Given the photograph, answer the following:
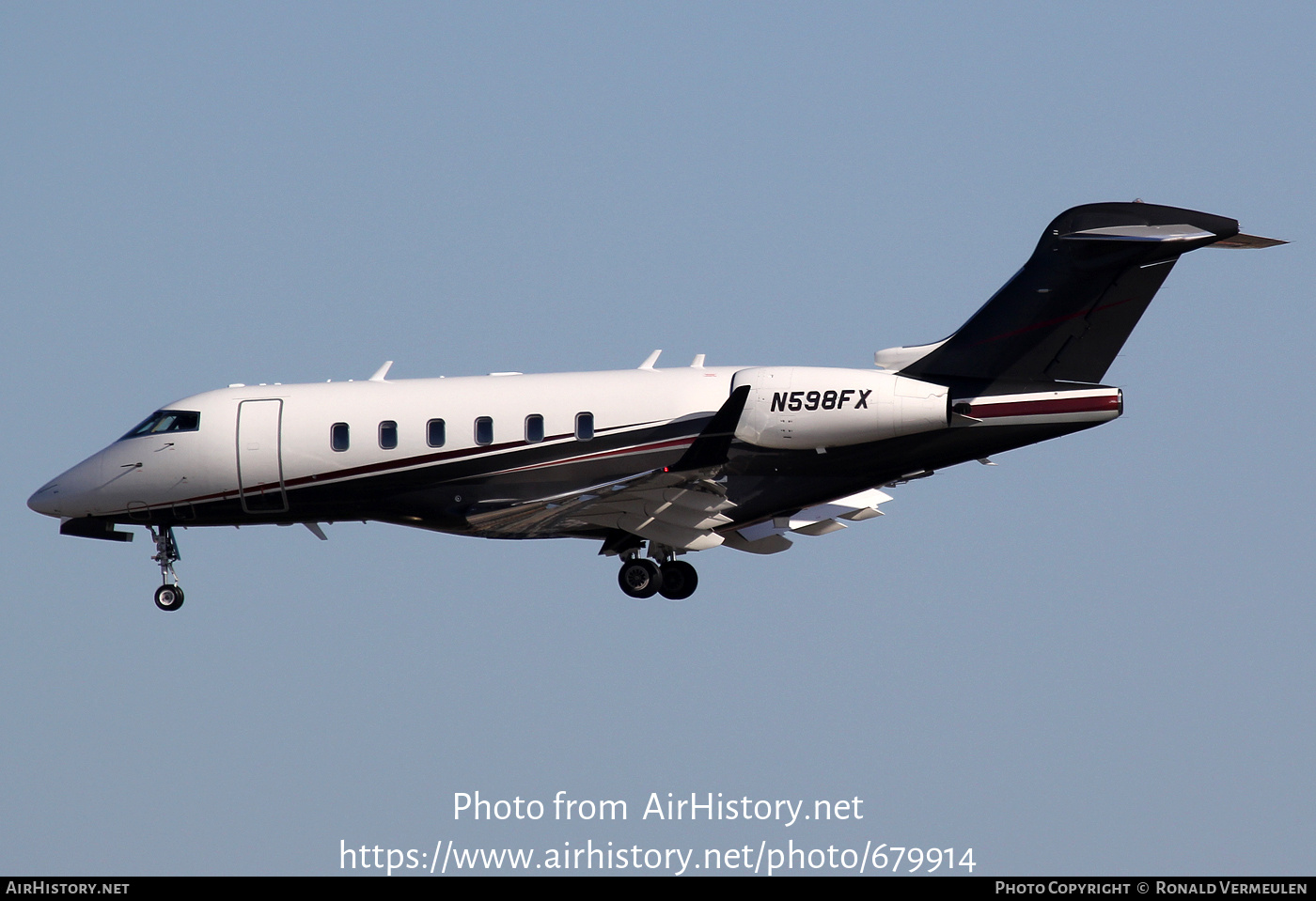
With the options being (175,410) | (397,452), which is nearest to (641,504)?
(397,452)

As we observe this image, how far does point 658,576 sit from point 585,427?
109 inches

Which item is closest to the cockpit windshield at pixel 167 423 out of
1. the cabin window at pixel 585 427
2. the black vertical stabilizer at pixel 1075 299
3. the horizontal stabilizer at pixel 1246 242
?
the cabin window at pixel 585 427

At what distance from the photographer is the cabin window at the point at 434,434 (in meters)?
28.2

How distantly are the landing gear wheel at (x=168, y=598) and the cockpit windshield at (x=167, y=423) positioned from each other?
2.45 meters

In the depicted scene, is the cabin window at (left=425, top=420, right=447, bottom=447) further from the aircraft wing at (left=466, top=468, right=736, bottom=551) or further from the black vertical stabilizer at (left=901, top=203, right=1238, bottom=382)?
the black vertical stabilizer at (left=901, top=203, right=1238, bottom=382)

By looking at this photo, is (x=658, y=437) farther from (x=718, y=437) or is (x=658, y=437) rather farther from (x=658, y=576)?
(x=658, y=576)

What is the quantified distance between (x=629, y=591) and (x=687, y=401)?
10.8 feet

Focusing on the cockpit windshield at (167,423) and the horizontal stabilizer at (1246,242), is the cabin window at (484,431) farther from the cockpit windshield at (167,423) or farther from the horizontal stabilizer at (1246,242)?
the horizontal stabilizer at (1246,242)

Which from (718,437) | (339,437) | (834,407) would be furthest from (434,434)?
(834,407)

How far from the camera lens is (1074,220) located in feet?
84.9

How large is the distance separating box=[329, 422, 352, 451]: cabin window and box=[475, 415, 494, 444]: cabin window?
202 cm

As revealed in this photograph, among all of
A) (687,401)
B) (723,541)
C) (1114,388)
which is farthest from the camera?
(723,541)

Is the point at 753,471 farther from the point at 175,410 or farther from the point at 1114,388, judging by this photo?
the point at 175,410

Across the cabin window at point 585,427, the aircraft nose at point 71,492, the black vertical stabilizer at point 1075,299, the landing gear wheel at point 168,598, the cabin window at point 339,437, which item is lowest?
the landing gear wheel at point 168,598
